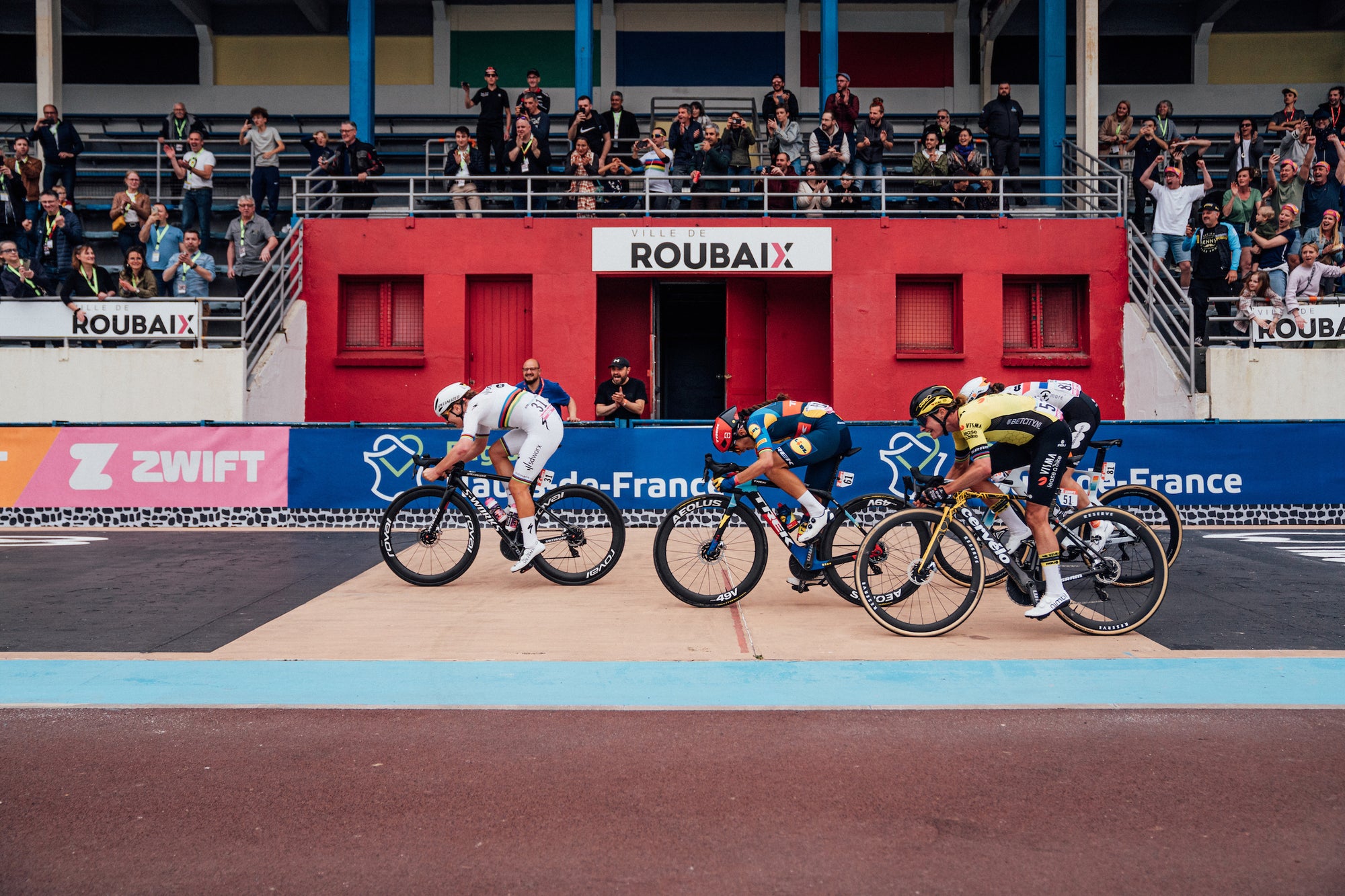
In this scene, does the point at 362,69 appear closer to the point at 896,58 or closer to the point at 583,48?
the point at 583,48

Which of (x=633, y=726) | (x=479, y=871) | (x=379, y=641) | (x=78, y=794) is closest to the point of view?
(x=479, y=871)

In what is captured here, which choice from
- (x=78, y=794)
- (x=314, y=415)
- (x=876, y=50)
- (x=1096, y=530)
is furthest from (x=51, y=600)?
(x=876, y=50)

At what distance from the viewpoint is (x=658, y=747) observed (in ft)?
15.5

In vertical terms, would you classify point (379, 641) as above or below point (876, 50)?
below

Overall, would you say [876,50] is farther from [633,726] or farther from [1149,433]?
[633,726]

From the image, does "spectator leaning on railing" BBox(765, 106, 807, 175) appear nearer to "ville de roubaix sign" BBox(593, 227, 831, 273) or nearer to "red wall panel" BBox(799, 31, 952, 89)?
"ville de roubaix sign" BBox(593, 227, 831, 273)

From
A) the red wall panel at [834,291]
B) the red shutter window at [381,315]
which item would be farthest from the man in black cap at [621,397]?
the red shutter window at [381,315]

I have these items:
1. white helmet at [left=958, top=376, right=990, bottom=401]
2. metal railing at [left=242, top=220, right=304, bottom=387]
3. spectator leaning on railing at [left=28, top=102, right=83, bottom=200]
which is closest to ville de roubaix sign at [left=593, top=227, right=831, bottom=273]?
metal railing at [left=242, top=220, right=304, bottom=387]

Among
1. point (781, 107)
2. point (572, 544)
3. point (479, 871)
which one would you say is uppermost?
point (781, 107)

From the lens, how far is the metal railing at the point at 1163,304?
58.3ft

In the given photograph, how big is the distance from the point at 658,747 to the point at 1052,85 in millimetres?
19673

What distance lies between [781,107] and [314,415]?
9725 mm

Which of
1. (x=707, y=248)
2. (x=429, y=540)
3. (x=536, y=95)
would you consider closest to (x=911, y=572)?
(x=429, y=540)

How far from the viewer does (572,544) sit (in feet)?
29.4
